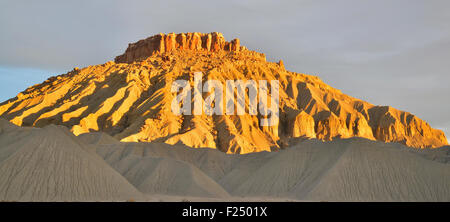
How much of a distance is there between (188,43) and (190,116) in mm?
43891

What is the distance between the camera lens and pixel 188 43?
158 metres

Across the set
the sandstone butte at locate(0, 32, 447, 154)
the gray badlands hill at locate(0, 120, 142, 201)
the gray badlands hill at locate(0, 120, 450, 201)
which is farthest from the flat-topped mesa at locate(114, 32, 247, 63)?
the gray badlands hill at locate(0, 120, 142, 201)

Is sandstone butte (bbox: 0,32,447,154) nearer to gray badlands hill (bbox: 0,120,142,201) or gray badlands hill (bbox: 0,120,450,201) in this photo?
gray badlands hill (bbox: 0,120,450,201)

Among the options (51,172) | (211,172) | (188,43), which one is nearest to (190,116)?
(211,172)

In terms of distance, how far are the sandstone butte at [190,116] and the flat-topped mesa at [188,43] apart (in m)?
0.28

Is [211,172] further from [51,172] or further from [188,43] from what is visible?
[188,43]

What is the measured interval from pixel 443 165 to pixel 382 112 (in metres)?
80.4

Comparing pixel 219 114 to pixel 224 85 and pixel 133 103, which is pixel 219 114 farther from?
pixel 133 103

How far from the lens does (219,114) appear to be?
121750 millimetres

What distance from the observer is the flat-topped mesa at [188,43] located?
157750mm

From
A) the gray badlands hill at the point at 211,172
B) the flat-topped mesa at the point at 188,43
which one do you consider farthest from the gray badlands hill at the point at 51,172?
the flat-topped mesa at the point at 188,43

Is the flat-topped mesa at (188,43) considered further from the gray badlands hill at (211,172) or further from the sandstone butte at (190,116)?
the gray badlands hill at (211,172)

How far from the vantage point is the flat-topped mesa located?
15775 centimetres

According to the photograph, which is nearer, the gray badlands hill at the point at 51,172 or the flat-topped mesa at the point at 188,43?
the gray badlands hill at the point at 51,172
